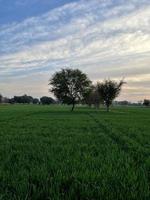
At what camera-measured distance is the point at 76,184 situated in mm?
6332

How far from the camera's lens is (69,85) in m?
74.0

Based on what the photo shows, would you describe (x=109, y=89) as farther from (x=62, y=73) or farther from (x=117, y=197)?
(x=117, y=197)

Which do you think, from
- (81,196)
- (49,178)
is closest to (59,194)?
(81,196)

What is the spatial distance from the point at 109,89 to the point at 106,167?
65356 mm

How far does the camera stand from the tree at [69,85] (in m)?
73.6

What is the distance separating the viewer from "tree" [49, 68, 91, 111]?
241 ft

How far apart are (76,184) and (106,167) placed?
5.98 feet

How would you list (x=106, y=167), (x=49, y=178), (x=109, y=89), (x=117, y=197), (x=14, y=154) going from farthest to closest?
(x=109, y=89) < (x=14, y=154) < (x=106, y=167) < (x=49, y=178) < (x=117, y=197)

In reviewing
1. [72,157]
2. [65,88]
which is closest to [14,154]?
[72,157]

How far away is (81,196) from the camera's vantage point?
226 inches

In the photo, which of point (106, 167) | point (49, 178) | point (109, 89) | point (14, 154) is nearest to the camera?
point (49, 178)

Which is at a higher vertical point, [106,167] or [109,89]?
[109,89]

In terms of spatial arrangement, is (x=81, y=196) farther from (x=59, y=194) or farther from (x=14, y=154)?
(x=14, y=154)

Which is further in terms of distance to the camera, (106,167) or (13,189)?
(106,167)
